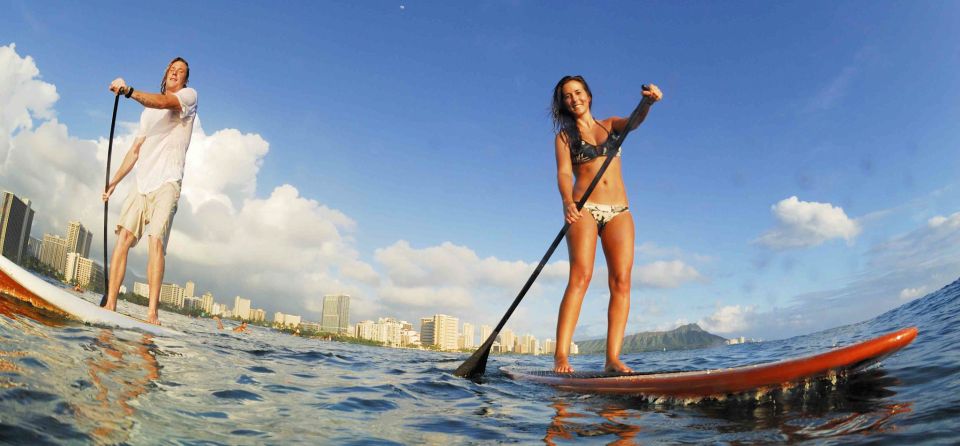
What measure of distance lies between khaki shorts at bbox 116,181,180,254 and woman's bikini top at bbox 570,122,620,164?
5879 millimetres

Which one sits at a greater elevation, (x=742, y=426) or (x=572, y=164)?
(x=572, y=164)

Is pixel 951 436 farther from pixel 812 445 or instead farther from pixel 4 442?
pixel 4 442

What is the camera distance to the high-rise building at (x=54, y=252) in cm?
9475

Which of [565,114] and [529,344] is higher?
[565,114]

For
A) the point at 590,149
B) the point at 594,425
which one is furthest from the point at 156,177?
the point at 594,425

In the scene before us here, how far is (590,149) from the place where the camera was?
17.8 feet

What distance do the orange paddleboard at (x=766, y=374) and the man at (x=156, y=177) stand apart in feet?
21.8

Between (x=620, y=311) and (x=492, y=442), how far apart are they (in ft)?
9.60

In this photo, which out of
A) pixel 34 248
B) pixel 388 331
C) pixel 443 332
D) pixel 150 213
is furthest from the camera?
pixel 388 331

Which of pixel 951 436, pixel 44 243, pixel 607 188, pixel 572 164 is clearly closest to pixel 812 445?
pixel 951 436

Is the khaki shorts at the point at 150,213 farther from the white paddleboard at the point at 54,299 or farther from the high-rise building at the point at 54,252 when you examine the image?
the high-rise building at the point at 54,252

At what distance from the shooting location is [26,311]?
498cm

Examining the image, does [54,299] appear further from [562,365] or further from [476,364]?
[562,365]

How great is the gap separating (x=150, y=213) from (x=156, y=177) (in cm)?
54
